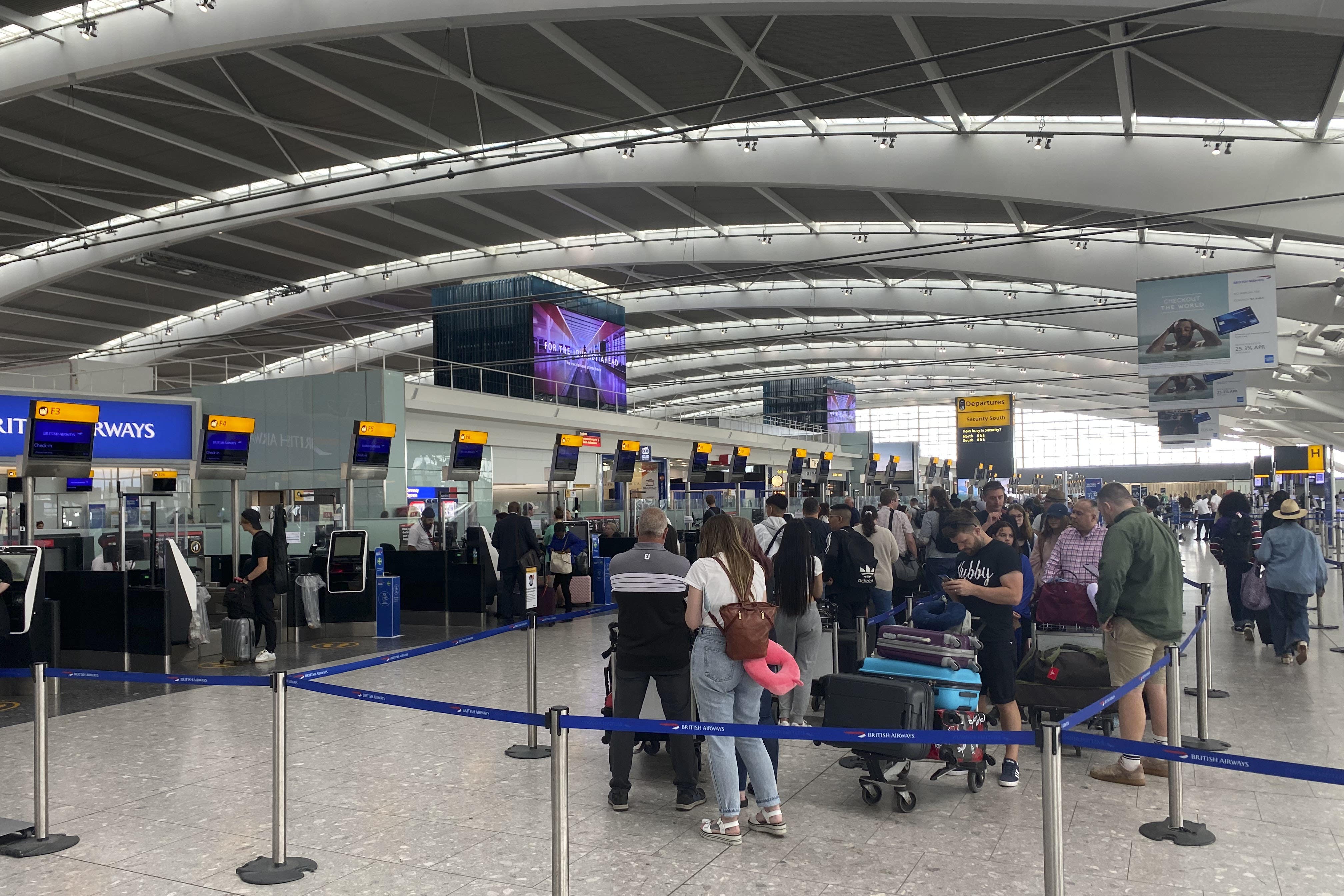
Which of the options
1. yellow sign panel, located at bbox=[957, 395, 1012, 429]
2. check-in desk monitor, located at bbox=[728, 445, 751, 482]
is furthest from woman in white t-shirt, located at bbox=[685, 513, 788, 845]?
yellow sign panel, located at bbox=[957, 395, 1012, 429]

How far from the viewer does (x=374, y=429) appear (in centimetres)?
1377

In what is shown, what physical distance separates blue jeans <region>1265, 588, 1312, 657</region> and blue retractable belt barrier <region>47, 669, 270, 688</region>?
9005 millimetres

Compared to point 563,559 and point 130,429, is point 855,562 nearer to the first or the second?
point 563,559

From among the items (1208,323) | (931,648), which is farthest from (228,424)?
(1208,323)

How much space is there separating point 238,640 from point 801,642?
267 inches

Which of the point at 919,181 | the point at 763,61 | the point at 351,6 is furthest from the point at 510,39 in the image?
the point at 919,181

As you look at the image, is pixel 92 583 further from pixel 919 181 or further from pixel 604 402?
pixel 604 402

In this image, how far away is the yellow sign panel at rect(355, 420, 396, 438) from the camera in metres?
13.6

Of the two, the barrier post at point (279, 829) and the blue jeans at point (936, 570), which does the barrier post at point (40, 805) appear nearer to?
the barrier post at point (279, 829)

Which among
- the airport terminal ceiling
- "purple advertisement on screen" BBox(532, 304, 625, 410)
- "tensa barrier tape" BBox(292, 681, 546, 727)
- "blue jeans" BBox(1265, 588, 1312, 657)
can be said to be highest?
the airport terminal ceiling

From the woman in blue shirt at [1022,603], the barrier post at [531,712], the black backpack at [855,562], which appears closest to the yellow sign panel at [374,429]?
the barrier post at [531,712]

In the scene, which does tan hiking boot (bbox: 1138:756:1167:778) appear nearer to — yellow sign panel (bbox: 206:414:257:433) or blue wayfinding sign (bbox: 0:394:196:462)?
yellow sign panel (bbox: 206:414:257:433)

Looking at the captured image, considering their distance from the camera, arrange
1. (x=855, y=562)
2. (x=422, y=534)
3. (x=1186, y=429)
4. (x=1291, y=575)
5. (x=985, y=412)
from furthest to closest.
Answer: (x=985, y=412) → (x=1186, y=429) → (x=422, y=534) → (x=1291, y=575) → (x=855, y=562)

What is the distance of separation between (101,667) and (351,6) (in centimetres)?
802
